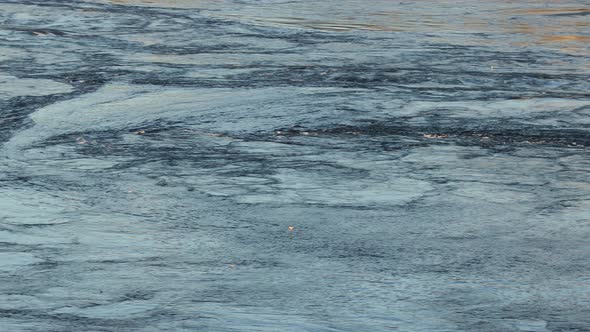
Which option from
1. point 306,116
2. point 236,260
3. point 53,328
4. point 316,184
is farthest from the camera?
point 306,116

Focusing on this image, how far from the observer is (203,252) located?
3.71 m

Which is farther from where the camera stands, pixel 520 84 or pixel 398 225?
pixel 520 84

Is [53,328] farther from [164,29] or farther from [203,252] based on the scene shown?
[164,29]

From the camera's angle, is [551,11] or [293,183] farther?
[551,11]

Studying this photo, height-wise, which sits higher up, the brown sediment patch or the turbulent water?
the turbulent water

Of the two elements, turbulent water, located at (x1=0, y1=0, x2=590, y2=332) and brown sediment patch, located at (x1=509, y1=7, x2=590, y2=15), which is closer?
turbulent water, located at (x1=0, y1=0, x2=590, y2=332)

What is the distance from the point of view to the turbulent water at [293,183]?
3279 mm

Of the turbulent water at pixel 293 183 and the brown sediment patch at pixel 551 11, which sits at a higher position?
the turbulent water at pixel 293 183

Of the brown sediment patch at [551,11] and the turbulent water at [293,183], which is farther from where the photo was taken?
the brown sediment patch at [551,11]

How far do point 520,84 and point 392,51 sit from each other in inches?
53.8

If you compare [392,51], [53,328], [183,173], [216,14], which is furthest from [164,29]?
[53,328]

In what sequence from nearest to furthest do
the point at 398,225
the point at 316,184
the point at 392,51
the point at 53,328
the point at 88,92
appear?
the point at 53,328 → the point at 398,225 → the point at 316,184 → the point at 88,92 → the point at 392,51

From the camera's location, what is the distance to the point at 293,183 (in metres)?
4.53

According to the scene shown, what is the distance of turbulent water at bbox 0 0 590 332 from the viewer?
10.8ft
